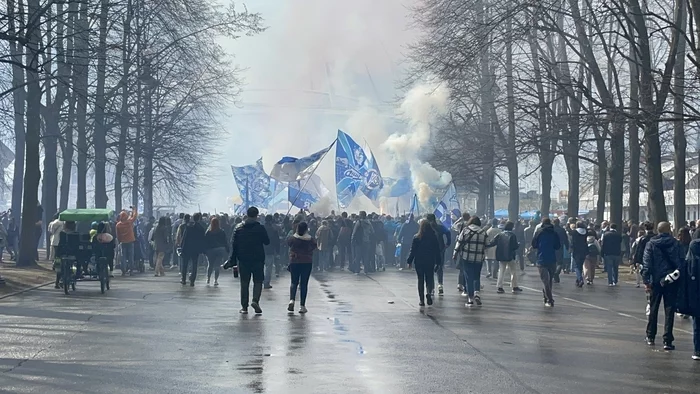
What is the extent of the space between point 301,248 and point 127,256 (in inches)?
537

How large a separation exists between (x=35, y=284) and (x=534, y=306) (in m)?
10.7

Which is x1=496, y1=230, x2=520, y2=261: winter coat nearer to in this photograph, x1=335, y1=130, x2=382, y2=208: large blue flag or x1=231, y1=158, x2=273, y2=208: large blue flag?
x1=335, y1=130, x2=382, y2=208: large blue flag

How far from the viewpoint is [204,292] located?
2244 centimetres

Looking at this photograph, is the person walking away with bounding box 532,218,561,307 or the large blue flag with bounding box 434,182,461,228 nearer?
the person walking away with bounding box 532,218,561,307

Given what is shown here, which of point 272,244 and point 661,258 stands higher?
point 661,258

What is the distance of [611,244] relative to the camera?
26.5 metres

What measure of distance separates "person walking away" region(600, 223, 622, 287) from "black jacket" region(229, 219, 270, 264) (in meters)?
11.8

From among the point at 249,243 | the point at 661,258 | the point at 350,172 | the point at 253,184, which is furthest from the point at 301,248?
the point at 253,184

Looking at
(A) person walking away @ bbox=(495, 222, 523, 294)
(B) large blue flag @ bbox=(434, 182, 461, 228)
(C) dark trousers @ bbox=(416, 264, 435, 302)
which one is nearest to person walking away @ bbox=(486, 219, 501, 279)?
(A) person walking away @ bbox=(495, 222, 523, 294)

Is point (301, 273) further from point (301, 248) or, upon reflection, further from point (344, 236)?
point (344, 236)

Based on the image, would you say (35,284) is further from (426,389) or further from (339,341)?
(426,389)

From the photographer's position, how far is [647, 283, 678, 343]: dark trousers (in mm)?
13008

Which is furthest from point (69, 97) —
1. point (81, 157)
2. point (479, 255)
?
point (479, 255)

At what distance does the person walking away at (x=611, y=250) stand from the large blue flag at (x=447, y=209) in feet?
33.5
